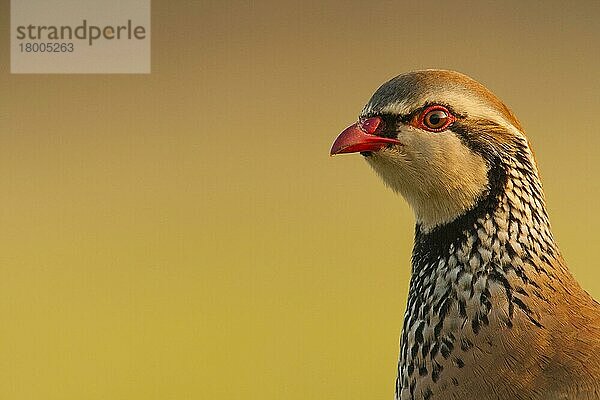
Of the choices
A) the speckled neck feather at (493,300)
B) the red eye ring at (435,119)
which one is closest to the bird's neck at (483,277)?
the speckled neck feather at (493,300)

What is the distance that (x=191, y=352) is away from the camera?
151 inches

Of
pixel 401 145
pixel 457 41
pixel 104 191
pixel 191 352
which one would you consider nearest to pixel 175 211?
pixel 104 191

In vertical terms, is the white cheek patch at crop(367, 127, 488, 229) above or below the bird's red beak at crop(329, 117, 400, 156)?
below

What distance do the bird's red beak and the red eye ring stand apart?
56 millimetres

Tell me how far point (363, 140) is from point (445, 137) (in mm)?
135

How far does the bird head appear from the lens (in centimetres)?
161

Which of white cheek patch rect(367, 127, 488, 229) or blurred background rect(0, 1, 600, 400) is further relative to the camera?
blurred background rect(0, 1, 600, 400)

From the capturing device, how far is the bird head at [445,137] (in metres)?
1.61

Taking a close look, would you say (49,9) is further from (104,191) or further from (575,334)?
(575,334)

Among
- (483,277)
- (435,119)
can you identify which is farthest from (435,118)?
(483,277)

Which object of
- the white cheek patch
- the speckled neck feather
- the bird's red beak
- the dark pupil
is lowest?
→ the speckled neck feather

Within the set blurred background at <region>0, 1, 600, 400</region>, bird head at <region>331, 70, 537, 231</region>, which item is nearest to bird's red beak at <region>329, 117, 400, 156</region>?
bird head at <region>331, 70, 537, 231</region>

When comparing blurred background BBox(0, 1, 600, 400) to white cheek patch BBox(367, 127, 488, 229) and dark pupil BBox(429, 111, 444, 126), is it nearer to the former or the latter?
white cheek patch BBox(367, 127, 488, 229)

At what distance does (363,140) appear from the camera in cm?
164
